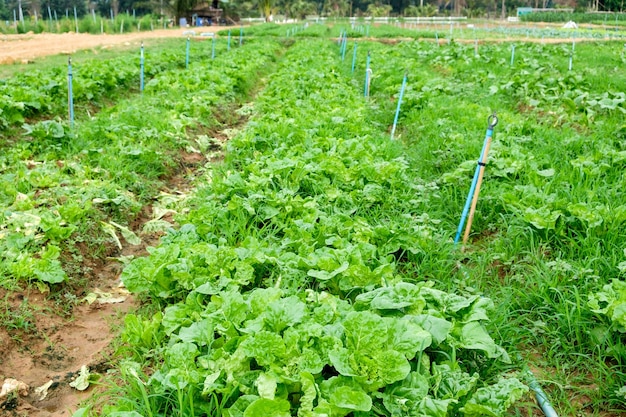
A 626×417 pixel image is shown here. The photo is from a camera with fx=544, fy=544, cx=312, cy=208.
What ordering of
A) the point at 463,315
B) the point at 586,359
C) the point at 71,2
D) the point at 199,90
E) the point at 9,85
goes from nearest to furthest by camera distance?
the point at 463,315 < the point at 586,359 < the point at 9,85 < the point at 199,90 < the point at 71,2

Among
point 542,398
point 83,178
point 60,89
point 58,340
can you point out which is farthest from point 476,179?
point 60,89

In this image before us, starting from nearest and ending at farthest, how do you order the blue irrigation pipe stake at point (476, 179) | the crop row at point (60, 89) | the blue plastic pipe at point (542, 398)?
the blue plastic pipe at point (542, 398) < the blue irrigation pipe stake at point (476, 179) < the crop row at point (60, 89)

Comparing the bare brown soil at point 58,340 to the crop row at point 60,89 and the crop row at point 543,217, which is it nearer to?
the crop row at point 543,217

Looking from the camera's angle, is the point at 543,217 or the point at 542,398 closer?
the point at 542,398

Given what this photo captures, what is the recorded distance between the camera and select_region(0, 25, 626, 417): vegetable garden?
2680 mm

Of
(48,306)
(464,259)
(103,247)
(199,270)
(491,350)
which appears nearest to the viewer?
(491,350)

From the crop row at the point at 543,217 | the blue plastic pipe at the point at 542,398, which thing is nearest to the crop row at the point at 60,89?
the crop row at the point at 543,217

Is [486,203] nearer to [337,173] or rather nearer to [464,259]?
[464,259]

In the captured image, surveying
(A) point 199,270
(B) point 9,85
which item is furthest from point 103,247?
(B) point 9,85

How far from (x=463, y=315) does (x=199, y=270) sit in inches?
69.9

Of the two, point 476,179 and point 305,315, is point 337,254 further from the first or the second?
point 476,179

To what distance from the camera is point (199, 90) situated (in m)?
10.9

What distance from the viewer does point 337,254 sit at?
3752 mm

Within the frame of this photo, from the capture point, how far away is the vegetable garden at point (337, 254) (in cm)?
268
